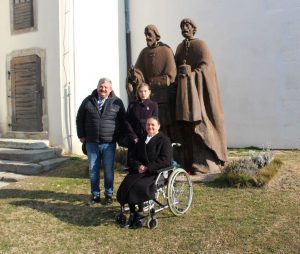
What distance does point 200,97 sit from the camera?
6.99m

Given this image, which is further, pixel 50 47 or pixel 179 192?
pixel 50 47

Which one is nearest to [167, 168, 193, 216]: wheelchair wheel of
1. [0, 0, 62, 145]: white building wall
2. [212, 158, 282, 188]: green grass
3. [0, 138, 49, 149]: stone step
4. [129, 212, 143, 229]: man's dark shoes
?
[129, 212, 143, 229]: man's dark shoes

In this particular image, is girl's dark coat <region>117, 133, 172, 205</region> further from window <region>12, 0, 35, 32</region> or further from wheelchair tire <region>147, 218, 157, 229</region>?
window <region>12, 0, 35, 32</region>

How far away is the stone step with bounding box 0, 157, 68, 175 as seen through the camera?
8648mm

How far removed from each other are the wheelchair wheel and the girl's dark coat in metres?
0.20

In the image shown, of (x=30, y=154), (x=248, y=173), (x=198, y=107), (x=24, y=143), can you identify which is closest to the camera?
(x=248, y=173)

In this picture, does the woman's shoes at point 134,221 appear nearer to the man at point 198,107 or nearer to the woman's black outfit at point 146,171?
the woman's black outfit at point 146,171

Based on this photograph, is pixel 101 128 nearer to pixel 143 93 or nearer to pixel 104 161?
pixel 104 161

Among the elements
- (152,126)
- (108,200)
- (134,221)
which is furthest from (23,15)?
(134,221)

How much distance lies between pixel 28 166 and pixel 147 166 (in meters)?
4.36

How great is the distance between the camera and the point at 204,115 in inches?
277

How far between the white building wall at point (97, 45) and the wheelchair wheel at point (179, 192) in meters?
4.75

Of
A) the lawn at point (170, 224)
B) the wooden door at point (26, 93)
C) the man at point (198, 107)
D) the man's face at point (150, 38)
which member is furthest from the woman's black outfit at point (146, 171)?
the wooden door at point (26, 93)

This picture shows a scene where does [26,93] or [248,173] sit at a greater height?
[26,93]
